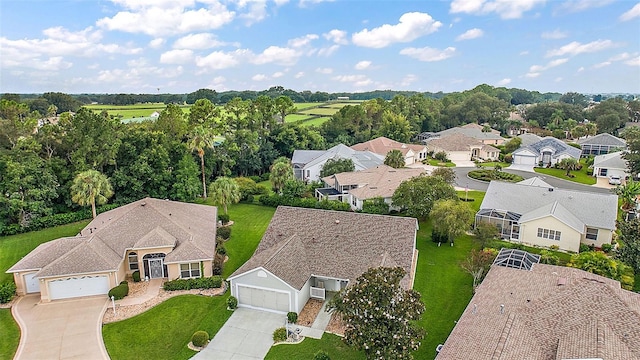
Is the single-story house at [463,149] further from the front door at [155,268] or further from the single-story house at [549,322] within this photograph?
the front door at [155,268]

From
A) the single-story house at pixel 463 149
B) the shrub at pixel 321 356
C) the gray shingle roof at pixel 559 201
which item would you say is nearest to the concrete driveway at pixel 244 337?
the shrub at pixel 321 356

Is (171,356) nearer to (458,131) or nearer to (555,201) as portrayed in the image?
(555,201)

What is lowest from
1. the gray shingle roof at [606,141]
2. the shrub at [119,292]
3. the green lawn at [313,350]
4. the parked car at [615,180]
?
the green lawn at [313,350]

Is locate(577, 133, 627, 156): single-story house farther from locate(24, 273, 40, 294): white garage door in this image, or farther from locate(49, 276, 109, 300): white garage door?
locate(24, 273, 40, 294): white garage door

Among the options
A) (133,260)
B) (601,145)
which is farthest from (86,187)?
(601,145)

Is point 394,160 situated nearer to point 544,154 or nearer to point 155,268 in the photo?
point 544,154

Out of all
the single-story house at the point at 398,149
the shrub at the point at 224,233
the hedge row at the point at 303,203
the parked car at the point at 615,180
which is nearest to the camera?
the shrub at the point at 224,233

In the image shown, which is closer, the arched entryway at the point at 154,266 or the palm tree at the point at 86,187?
the arched entryway at the point at 154,266
